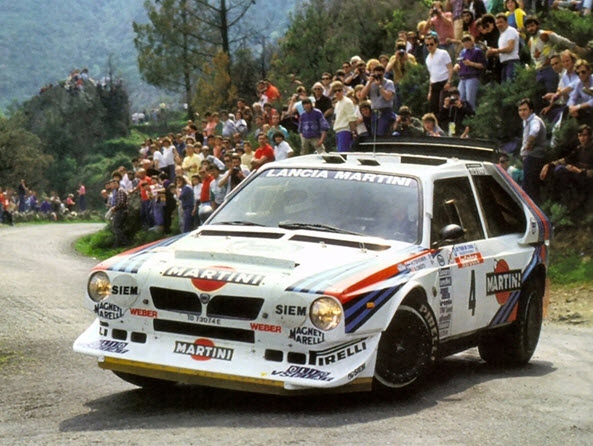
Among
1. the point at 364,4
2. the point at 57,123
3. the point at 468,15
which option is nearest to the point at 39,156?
the point at 57,123

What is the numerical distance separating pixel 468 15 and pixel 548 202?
411 cm

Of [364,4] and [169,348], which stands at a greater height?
[364,4]

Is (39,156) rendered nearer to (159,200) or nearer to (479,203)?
(159,200)

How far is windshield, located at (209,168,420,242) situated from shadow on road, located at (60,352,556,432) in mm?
1155

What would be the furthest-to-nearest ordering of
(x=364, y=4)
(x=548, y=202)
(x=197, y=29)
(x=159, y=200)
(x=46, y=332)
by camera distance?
(x=197, y=29), (x=364, y=4), (x=159, y=200), (x=548, y=202), (x=46, y=332)

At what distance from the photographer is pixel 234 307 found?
23.9 ft

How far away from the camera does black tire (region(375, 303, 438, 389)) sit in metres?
7.55

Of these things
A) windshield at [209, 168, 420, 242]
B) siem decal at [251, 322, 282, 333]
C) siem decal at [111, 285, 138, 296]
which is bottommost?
siem decal at [251, 322, 282, 333]

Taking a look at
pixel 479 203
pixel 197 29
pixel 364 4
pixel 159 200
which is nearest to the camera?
pixel 479 203

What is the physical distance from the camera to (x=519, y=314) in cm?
951

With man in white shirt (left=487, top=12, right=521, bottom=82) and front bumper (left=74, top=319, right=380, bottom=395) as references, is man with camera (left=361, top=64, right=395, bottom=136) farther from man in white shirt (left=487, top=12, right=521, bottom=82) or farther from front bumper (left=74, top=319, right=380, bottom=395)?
front bumper (left=74, top=319, right=380, bottom=395)

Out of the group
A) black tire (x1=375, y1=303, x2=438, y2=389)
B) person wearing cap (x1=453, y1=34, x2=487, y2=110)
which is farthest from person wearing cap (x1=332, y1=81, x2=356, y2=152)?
black tire (x1=375, y1=303, x2=438, y2=389)

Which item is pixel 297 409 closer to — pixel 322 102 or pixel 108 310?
pixel 108 310

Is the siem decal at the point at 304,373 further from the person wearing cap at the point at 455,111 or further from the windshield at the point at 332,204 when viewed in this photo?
the person wearing cap at the point at 455,111
